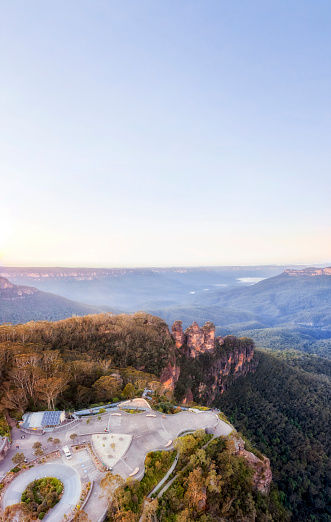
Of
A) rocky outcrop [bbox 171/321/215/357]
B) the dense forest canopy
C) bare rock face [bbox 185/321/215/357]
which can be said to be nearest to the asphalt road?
the dense forest canopy

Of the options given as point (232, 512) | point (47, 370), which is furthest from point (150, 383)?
point (232, 512)

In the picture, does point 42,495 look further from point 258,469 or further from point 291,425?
point 291,425

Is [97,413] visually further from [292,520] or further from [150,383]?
[292,520]

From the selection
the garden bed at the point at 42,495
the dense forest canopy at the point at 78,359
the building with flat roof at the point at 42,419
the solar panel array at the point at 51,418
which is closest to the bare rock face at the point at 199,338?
the dense forest canopy at the point at 78,359

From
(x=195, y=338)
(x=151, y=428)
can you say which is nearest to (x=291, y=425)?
(x=195, y=338)

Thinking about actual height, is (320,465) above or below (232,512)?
below

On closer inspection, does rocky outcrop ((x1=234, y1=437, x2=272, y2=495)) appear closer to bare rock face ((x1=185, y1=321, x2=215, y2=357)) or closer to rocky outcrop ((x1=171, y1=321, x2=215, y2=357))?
rocky outcrop ((x1=171, y1=321, x2=215, y2=357))
